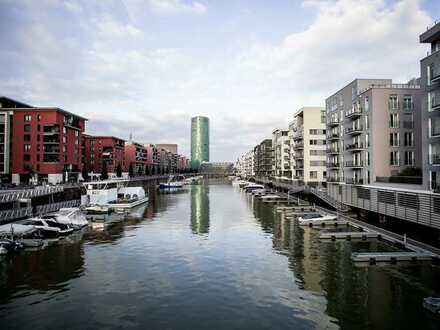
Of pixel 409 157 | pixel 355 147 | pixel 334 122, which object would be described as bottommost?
pixel 409 157

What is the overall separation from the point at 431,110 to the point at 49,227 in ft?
170

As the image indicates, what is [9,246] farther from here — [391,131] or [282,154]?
[282,154]

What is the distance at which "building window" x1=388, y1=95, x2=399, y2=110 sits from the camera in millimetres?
58531

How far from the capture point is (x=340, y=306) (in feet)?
73.0

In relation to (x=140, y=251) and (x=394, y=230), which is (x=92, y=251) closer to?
(x=140, y=251)

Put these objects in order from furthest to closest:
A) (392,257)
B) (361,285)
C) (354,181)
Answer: (354,181), (392,257), (361,285)

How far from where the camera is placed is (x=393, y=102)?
2311 inches

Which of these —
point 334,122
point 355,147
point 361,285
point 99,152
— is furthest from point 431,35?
point 99,152

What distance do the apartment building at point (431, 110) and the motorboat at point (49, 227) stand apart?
160 ft

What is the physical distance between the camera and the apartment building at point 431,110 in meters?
39.6

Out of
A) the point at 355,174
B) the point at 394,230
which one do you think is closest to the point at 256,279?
the point at 394,230

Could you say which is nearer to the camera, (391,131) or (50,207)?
(391,131)

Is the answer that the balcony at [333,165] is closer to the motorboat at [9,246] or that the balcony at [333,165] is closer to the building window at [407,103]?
the building window at [407,103]

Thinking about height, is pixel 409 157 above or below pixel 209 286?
above
